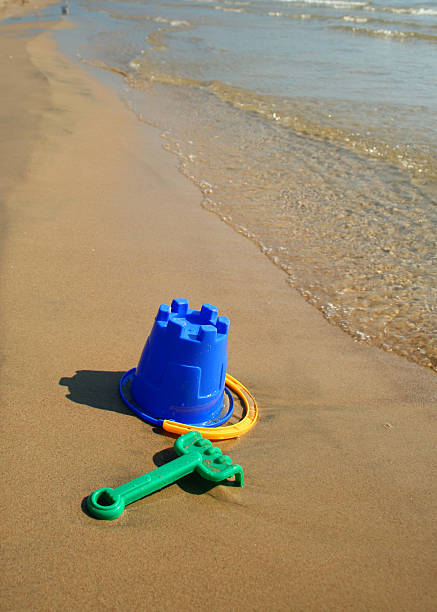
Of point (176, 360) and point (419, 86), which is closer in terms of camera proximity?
point (176, 360)

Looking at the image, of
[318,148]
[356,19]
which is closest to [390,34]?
[356,19]

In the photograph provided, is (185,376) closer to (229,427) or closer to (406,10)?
(229,427)

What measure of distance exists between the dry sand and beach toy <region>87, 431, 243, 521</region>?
0.06 metres

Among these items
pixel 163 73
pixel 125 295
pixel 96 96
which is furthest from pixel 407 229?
pixel 163 73

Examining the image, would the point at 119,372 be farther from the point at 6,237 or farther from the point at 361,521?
the point at 6,237

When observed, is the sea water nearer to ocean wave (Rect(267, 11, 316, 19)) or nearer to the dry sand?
the dry sand

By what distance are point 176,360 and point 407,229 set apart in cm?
348

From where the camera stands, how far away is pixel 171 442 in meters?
2.42

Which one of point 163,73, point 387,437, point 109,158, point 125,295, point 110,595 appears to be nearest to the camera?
point 110,595

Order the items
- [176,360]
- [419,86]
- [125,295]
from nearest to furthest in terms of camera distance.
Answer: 1. [176,360]
2. [125,295]
3. [419,86]

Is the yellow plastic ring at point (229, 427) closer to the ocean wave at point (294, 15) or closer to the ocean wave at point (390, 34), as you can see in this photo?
the ocean wave at point (390, 34)

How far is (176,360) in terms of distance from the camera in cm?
243

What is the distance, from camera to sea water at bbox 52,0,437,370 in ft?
13.8

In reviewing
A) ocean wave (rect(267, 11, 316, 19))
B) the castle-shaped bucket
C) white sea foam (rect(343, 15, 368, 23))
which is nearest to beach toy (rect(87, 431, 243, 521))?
the castle-shaped bucket
